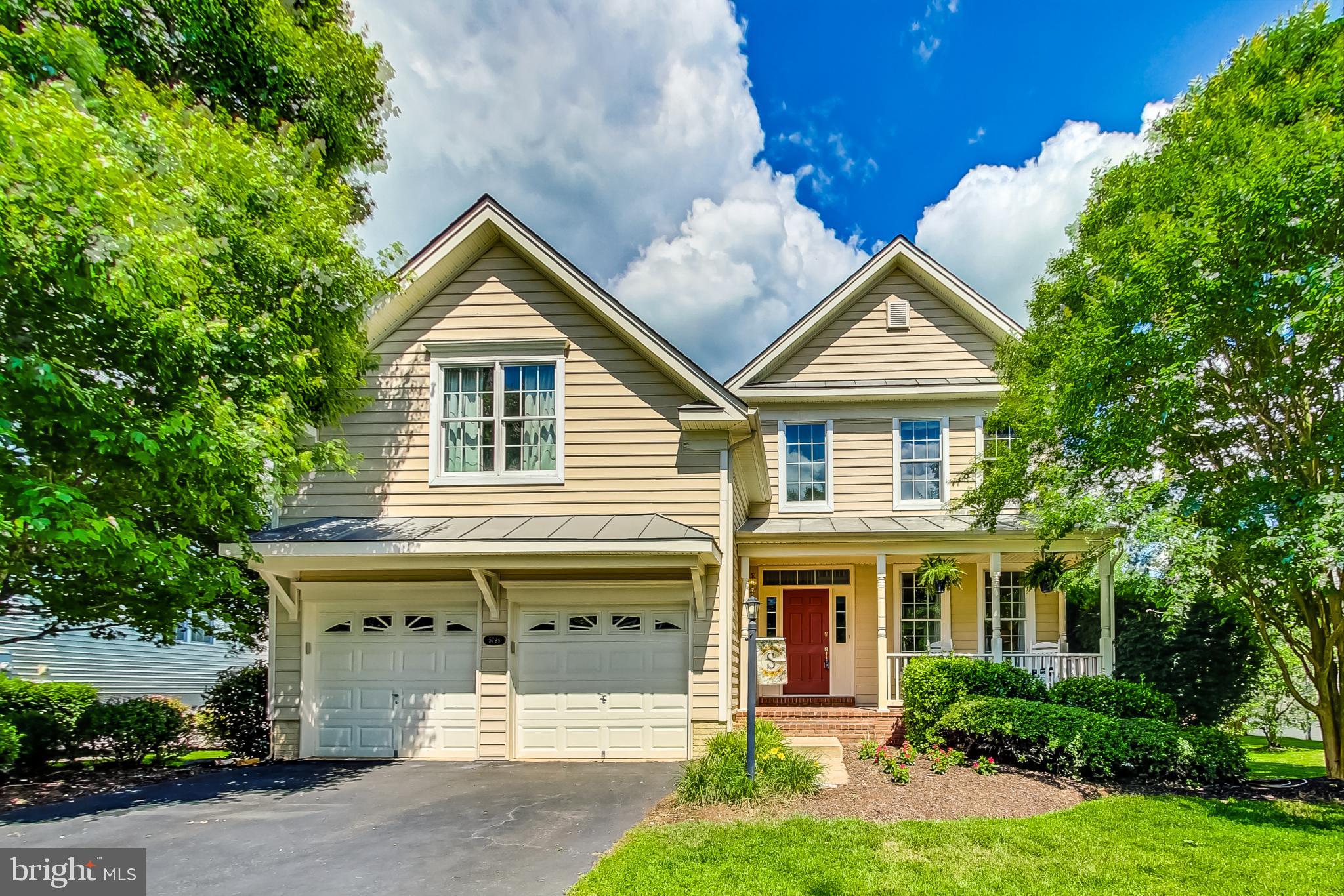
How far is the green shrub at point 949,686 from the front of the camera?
394 inches

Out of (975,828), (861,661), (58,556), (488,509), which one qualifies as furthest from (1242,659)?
(58,556)

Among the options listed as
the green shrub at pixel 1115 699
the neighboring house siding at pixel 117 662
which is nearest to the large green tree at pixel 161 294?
the neighboring house siding at pixel 117 662

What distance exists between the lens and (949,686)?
397 inches

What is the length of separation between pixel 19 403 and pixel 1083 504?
1095cm

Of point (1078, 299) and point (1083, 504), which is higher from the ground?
point (1078, 299)

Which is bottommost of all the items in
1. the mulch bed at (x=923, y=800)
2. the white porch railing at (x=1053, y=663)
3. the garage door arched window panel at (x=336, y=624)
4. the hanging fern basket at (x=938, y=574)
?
the mulch bed at (x=923, y=800)

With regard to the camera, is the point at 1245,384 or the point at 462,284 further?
the point at 462,284

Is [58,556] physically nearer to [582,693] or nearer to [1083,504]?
[582,693]

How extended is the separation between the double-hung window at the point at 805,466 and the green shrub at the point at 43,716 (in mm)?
11708

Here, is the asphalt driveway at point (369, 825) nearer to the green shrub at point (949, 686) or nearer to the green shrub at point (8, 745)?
the green shrub at point (8, 745)

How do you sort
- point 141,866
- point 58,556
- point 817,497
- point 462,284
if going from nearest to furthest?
1. point 141,866
2. point 58,556
3. point 462,284
4. point 817,497

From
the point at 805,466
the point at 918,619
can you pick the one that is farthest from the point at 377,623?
the point at 918,619

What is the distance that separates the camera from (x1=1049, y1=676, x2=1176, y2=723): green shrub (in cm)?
931

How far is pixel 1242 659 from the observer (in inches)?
526
